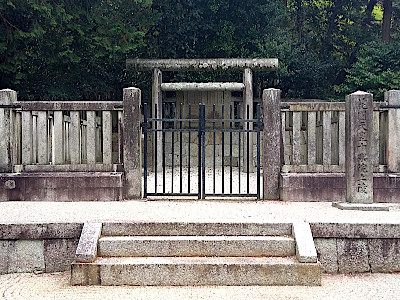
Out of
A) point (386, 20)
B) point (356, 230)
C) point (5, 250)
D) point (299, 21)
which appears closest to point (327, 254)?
point (356, 230)

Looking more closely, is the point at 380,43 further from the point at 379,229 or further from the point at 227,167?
the point at 379,229

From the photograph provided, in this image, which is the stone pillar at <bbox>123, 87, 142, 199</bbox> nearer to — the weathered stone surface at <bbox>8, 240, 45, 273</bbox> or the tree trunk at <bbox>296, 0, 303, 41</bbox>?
the weathered stone surface at <bbox>8, 240, 45, 273</bbox>

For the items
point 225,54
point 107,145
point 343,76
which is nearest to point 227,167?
point 225,54

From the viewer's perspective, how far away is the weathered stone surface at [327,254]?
224 inches

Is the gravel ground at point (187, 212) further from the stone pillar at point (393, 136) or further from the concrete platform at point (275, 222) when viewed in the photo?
the stone pillar at point (393, 136)

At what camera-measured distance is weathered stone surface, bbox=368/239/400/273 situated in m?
5.68

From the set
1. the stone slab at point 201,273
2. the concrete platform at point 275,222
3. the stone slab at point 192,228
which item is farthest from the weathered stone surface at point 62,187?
the stone slab at point 201,273

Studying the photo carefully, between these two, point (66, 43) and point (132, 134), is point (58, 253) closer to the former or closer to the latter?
point (132, 134)

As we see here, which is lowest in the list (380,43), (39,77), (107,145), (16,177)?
(16,177)

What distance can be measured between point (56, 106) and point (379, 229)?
5.18 metres

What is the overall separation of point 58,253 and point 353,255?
3327mm

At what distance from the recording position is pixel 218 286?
5188mm

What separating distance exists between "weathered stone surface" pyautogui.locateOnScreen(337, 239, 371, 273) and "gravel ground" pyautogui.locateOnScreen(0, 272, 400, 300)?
0.88 feet

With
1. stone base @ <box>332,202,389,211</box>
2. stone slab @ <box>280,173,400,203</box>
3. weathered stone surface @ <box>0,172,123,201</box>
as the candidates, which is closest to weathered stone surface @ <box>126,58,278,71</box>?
weathered stone surface @ <box>0,172,123,201</box>
